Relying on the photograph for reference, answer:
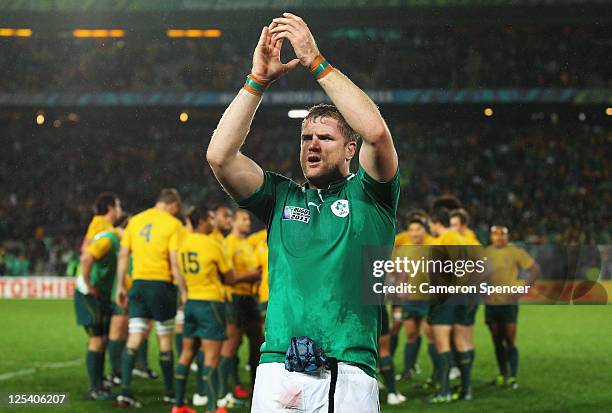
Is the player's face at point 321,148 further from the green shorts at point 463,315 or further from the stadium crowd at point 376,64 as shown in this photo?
the stadium crowd at point 376,64

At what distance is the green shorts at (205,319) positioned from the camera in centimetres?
764

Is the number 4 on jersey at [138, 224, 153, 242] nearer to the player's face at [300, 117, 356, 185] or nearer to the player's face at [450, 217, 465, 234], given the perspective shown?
the player's face at [450, 217, 465, 234]

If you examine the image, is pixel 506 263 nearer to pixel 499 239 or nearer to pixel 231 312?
pixel 499 239

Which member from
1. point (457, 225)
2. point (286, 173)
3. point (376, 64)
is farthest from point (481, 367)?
point (286, 173)

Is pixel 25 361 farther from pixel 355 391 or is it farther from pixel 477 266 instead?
pixel 355 391

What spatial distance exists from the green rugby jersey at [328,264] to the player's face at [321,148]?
93 mm

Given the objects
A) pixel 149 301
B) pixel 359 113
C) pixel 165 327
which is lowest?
pixel 165 327

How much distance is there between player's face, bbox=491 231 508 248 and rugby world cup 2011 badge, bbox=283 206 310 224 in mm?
6604

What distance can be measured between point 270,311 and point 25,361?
9.05 meters

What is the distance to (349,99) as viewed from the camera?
9.91ft

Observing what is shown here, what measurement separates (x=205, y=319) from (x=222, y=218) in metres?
1.07

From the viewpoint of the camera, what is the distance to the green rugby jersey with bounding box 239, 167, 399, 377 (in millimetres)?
3117

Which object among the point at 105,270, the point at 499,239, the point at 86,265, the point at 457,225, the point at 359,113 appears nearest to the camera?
the point at 359,113

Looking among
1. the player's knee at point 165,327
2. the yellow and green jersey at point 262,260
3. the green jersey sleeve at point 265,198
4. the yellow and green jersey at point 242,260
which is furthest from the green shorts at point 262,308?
the green jersey sleeve at point 265,198
